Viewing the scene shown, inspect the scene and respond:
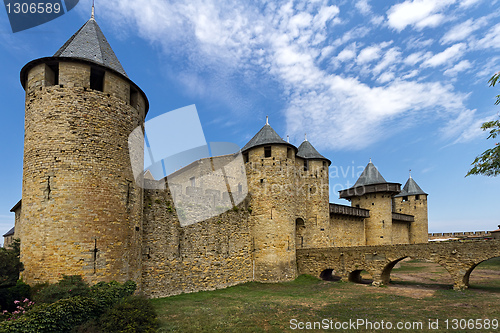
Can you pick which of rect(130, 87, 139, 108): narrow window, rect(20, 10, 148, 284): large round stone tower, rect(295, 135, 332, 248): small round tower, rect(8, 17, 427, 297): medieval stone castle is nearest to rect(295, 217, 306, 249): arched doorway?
rect(295, 135, 332, 248): small round tower

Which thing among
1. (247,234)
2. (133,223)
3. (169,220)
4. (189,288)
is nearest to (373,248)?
(247,234)

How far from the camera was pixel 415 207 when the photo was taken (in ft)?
129

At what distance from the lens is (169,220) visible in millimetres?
15031

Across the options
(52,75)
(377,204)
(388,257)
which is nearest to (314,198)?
(388,257)

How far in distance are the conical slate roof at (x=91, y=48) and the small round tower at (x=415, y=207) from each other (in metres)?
37.8

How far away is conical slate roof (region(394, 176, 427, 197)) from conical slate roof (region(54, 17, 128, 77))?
124 feet

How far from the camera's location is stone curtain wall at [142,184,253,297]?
14.1 m

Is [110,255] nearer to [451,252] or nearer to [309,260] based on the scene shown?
[309,260]

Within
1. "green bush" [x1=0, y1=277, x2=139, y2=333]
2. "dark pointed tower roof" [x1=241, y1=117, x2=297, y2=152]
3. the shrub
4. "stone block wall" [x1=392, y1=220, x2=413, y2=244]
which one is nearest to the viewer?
"green bush" [x1=0, y1=277, x2=139, y2=333]

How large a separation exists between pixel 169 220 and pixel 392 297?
35.8ft

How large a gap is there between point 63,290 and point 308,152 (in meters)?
19.9

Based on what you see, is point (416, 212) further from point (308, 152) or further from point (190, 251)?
point (190, 251)

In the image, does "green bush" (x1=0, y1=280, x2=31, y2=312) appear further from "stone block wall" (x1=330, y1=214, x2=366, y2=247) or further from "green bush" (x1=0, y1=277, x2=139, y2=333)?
"stone block wall" (x1=330, y1=214, x2=366, y2=247)

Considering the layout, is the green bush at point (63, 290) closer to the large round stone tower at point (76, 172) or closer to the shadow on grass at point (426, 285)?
the large round stone tower at point (76, 172)
